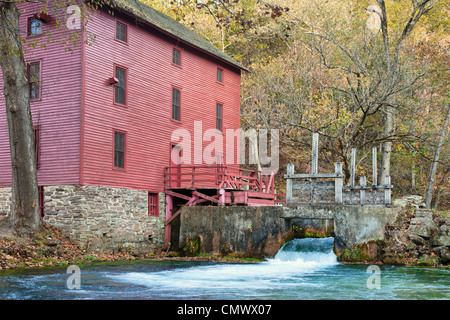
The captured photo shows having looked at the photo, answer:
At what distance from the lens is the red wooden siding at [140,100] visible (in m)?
18.5

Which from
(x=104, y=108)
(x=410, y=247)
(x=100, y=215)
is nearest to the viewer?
(x=410, y=247)

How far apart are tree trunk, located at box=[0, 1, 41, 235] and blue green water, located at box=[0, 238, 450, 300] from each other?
10.2 ft

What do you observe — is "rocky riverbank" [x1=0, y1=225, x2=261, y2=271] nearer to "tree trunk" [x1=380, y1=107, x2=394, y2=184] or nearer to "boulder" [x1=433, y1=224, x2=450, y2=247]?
"boulder" [x1=433, y1=224, x2=450, y2=247]

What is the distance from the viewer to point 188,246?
1861cm

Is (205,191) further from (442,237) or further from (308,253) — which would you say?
(442,237)

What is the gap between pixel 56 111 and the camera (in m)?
18.5

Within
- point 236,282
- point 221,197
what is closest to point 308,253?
point 221,197

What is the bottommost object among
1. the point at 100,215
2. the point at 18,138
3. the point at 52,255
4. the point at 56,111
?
the point at 52,255

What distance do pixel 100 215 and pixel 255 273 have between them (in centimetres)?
713

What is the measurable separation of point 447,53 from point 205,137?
13715 mm
